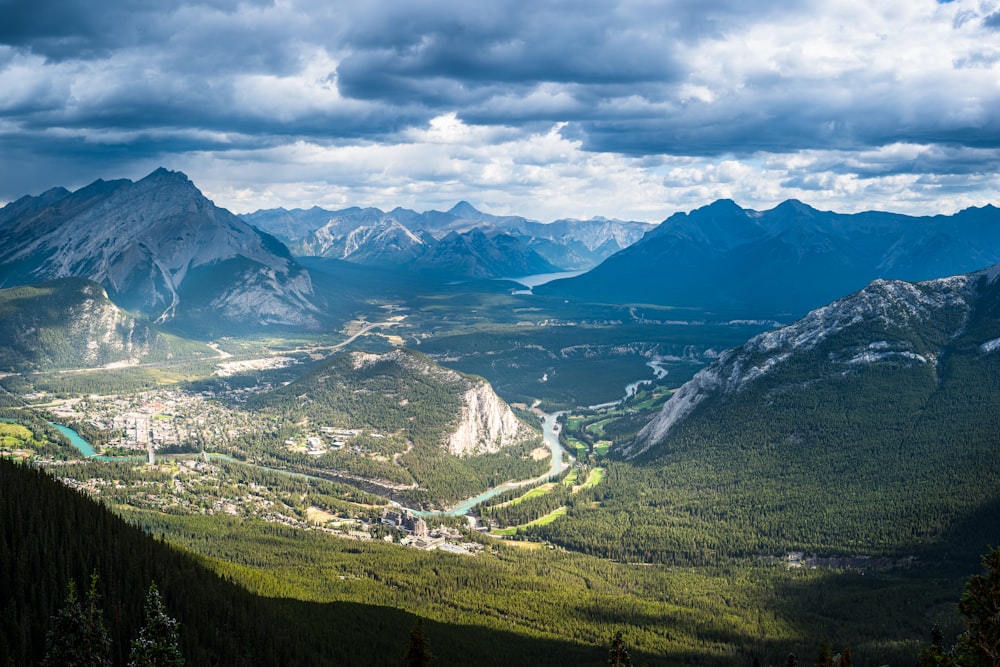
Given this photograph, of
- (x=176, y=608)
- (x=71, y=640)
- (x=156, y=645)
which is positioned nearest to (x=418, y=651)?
(x=156, y=645)

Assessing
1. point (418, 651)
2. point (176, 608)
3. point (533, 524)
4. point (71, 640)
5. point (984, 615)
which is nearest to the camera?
point (984, 615)

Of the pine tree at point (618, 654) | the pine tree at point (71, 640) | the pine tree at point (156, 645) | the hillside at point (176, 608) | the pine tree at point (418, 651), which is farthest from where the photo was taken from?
the hillside at point (176, 608)

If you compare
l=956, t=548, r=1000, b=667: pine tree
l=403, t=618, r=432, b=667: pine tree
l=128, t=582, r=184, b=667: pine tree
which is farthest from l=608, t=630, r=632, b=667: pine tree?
l=128, t=582, r=184, b=667: pine tree

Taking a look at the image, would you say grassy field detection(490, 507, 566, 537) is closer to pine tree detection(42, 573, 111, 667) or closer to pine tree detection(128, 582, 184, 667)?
pine tree detection(128, 582, 184, 667)

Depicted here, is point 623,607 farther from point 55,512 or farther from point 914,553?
point 55,512

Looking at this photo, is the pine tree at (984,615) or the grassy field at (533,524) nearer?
the pine tree at (984,615)

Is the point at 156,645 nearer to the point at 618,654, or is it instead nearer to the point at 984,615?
the point at 618,654

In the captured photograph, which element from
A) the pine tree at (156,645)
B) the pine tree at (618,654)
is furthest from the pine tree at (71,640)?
the pine tree at (618,654)

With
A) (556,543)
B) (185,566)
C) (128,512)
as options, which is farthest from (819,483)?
(128,512)

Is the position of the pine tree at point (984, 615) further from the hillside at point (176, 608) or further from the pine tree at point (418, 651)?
the hillside at point (176, 608)

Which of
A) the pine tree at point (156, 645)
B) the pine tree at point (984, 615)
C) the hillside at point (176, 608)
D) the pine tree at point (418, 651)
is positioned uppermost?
the pine tree at point (984, 615)

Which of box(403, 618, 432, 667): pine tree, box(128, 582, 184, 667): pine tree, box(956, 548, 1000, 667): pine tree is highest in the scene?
box(956, 548, 1000, 667): pine tree
